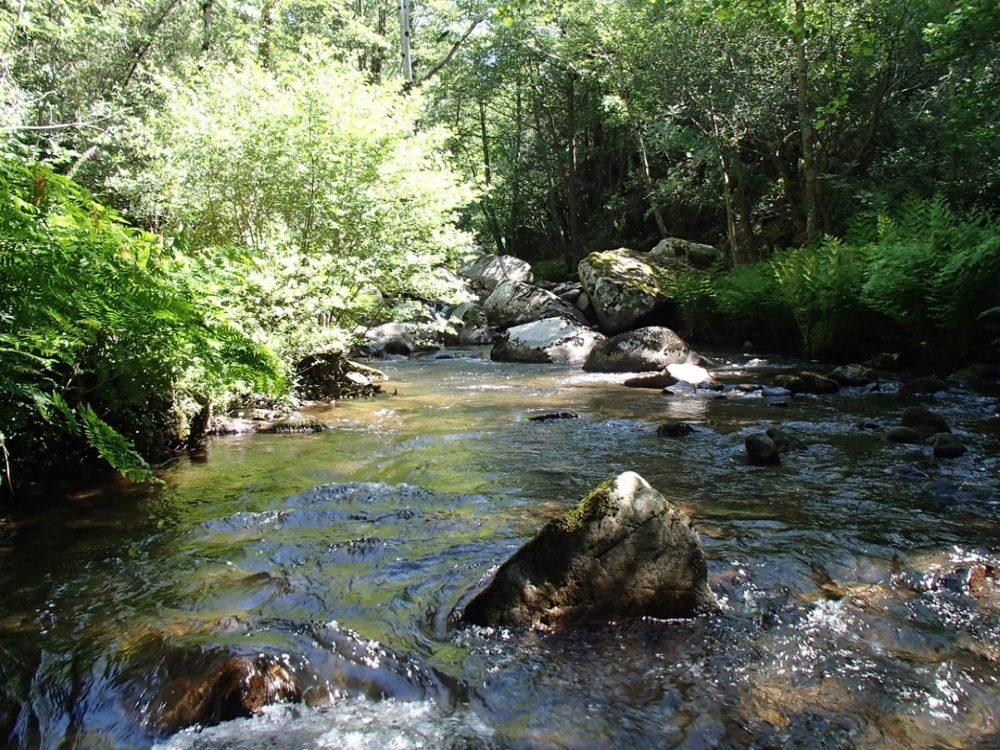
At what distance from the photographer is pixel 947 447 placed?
6.64 metres

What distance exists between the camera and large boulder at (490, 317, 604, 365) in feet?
54.6

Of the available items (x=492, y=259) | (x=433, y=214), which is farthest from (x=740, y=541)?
(x=492, y=259)

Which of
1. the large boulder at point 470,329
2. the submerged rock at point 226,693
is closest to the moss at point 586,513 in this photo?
the submerged rock at point 226,693

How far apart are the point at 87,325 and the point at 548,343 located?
1284cm

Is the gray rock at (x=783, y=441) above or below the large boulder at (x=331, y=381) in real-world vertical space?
below

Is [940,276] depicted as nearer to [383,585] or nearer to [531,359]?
[531,359]

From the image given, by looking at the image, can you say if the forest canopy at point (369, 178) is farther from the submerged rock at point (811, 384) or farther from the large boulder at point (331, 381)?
the submerged rock at point (811, 384)

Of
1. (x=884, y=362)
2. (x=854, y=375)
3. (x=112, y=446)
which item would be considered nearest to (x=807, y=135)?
(x=884, y=362)

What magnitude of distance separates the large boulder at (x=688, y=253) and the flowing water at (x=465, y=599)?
16010 millimetres

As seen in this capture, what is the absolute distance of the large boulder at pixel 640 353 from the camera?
45.8ft

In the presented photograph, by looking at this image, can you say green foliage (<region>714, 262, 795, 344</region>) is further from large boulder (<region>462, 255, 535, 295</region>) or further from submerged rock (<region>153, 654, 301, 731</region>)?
submerged rock (<region>153, 654, 301, 731</region>)

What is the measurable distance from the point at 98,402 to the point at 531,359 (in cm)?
1168

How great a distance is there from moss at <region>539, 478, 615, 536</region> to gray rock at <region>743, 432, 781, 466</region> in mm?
3388

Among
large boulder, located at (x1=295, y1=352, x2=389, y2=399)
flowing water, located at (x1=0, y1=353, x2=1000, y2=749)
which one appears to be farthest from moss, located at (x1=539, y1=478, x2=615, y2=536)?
large boulder, located at (x1=295, y1=352, x2=389, y2=399)
